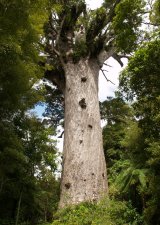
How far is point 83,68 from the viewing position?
12.2 meters

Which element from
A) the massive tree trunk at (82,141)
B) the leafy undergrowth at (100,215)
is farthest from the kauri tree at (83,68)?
the leafy undergrowth at (100,215)

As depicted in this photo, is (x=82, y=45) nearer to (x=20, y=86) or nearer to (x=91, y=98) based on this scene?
(x=91, y=98)

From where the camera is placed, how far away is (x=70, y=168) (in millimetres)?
9711

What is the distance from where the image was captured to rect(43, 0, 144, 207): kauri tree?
9.15 meters

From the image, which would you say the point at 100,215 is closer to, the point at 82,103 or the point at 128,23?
the point at 82,103

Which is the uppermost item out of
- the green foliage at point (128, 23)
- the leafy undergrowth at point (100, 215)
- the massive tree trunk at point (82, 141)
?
the green foliage at point (128, 23)

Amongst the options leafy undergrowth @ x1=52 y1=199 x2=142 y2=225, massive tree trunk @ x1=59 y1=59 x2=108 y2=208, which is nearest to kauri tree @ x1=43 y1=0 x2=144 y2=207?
massive tree trunk @ x1=59 y1=59 x2=108 y2=208

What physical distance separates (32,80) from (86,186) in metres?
3.38

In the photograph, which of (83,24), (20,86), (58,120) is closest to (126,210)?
(20,86)

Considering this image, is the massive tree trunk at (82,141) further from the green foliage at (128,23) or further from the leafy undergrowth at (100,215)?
the green foliage at (128,23)

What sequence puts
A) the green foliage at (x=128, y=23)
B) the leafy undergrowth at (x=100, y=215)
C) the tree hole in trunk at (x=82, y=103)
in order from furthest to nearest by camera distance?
the tree hole in trunk at (x=82, y=103) < the green foliage at (x=128, y=23) < the leafy undergrowth at (x=100, y=215)

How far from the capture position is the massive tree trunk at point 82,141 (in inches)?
366

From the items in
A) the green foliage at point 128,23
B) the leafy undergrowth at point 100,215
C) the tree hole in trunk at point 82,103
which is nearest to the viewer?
the leafy undergrowth at point 100,215

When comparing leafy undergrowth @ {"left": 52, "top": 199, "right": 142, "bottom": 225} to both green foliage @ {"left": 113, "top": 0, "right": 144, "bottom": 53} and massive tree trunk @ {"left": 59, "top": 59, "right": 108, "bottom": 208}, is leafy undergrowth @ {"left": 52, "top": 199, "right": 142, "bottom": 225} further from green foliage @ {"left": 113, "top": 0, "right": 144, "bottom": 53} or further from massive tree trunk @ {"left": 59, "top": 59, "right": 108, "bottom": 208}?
green foliage @ {"left": 113, "top": 0, "right": 144, "bottom": 53}
